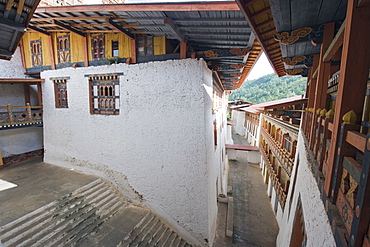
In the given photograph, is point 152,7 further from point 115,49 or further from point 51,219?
point 51,219

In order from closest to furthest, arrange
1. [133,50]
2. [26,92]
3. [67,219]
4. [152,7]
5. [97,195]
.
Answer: [152,7], [67,219], [133,50], [97,195], [26,92]

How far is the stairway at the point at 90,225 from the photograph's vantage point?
14.8ft

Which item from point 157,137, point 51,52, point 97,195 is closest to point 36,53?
point 51,52

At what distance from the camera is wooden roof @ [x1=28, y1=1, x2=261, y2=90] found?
3.87 meters

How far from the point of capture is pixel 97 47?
6.61 metres

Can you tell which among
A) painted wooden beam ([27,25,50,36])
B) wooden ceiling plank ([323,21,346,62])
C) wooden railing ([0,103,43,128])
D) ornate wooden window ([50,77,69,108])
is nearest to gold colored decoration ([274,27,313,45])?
wooden ceiling plank ([323,21,346,62])

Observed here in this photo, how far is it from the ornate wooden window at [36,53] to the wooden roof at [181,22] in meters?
1.66

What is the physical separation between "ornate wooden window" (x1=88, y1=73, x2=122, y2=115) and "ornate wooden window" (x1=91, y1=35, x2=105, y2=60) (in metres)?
0.78

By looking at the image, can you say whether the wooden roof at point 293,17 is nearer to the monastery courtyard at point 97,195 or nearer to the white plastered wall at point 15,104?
the monastery courtyard at point 97,195

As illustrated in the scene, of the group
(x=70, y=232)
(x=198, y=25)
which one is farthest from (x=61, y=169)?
(x=198, y=25)

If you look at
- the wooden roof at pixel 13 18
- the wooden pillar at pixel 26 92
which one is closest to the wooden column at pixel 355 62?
the wooden roof at pixel 13 18

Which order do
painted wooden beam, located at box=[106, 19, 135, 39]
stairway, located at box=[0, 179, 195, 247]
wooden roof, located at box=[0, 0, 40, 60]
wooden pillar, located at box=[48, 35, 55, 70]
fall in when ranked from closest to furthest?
wooden roof, located at box=[0, 0, 40, 60] → stairway, located at box=[0, 179, 195, 247] → painted wooden beam, located at box=[106, 19, 135, 39] → wooden pillar, located at box=[48, 35, 55, 70]

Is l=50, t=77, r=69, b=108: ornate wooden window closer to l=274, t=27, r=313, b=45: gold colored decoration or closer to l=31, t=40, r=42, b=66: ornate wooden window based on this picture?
l=31, t=40, r=42, b=66: ornate wooden window

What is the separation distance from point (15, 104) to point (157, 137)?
323 inches
